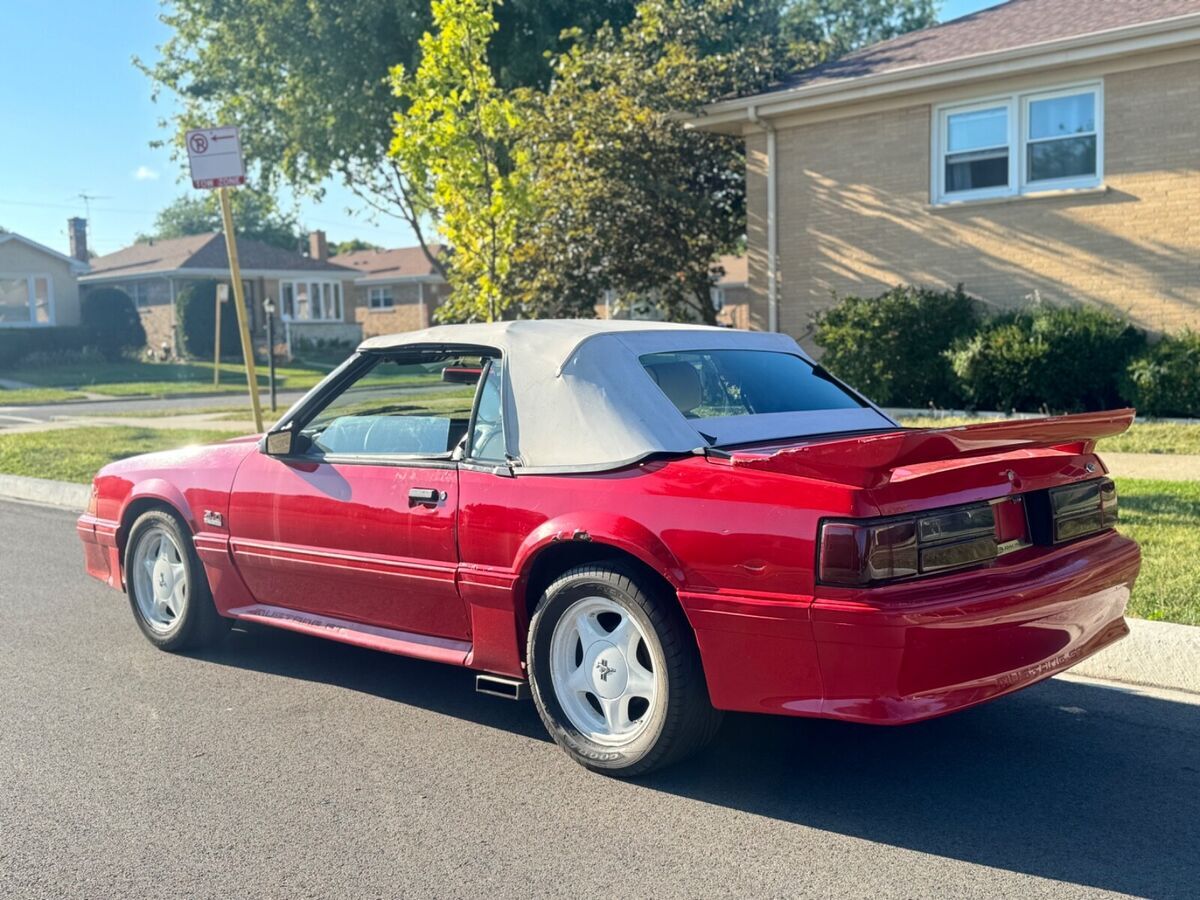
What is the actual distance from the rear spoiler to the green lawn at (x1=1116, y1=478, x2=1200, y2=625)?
1665mm

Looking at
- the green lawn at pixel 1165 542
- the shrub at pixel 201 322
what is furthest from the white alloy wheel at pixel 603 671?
the shrub at pixel 201 322

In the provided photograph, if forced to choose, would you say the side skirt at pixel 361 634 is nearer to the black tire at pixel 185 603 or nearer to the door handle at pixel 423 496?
the black tire at pixel 185 603

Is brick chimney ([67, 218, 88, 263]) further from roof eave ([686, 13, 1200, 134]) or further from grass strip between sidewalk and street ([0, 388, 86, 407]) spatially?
roof eave ([686, 13, 1200, 134])

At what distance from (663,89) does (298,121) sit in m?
10.0

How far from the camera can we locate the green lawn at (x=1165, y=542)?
232 inches

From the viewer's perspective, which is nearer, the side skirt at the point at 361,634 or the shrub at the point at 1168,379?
the side skirt at the point at 361,634

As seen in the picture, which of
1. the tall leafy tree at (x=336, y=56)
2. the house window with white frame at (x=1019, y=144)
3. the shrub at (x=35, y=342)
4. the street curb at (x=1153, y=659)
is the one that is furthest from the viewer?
the shrub at (x=35, y=342)

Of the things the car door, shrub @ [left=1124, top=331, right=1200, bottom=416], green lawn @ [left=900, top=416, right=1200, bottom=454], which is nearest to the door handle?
the car door

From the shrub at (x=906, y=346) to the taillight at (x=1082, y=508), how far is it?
1047 cm

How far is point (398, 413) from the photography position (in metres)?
5.41

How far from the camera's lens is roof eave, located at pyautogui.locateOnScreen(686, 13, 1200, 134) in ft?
44.1

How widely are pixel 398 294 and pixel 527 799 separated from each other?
52.9 m

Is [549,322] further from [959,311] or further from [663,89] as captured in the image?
[663,89]

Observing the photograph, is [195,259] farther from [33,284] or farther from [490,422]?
[490,422]
